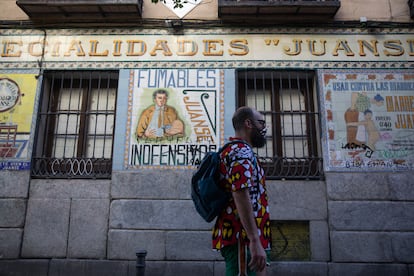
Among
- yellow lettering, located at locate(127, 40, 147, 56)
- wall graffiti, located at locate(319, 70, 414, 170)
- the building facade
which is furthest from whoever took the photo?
yellow lettering, located at locate(127, 40, 147, 56)

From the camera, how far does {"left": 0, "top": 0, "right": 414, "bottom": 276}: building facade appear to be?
19.1 ft

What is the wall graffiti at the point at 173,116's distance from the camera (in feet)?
20.4

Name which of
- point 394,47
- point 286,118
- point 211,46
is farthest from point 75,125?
point 394,47

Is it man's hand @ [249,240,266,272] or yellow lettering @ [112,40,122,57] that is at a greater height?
yellow lettering @ [112,40,122,57]

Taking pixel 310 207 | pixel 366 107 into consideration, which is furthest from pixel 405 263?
pixel 366 107

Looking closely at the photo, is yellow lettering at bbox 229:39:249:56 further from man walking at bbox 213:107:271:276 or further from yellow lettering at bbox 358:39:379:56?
man walking at bbox 213:107:271:276

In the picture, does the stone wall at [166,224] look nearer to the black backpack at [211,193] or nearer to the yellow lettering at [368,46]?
the yellow lettering at [368,46]

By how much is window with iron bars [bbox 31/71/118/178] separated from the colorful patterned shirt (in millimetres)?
4200

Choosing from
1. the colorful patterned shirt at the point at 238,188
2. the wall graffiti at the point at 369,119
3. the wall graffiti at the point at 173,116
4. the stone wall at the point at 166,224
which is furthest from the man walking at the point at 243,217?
the wall graffiti at the point at 369,119

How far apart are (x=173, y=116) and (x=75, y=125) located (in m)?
1.93

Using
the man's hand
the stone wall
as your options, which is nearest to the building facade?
the stone wall

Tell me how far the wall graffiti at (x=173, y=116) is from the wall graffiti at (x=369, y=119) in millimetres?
2036

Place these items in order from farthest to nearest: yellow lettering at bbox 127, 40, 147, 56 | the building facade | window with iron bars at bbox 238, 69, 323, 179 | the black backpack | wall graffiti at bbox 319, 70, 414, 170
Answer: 1. yellow lettering at bbox 127, 40, 147, 56
2. window with iron bars at bbox 238, 69, 323, 179
3. wall graffiti at bbox 319, 70, 414, 170
4. the building facade
5. the black backpack

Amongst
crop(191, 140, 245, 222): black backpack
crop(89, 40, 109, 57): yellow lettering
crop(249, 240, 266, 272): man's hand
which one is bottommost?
crop(249, 240, 266, 272): man's hand
